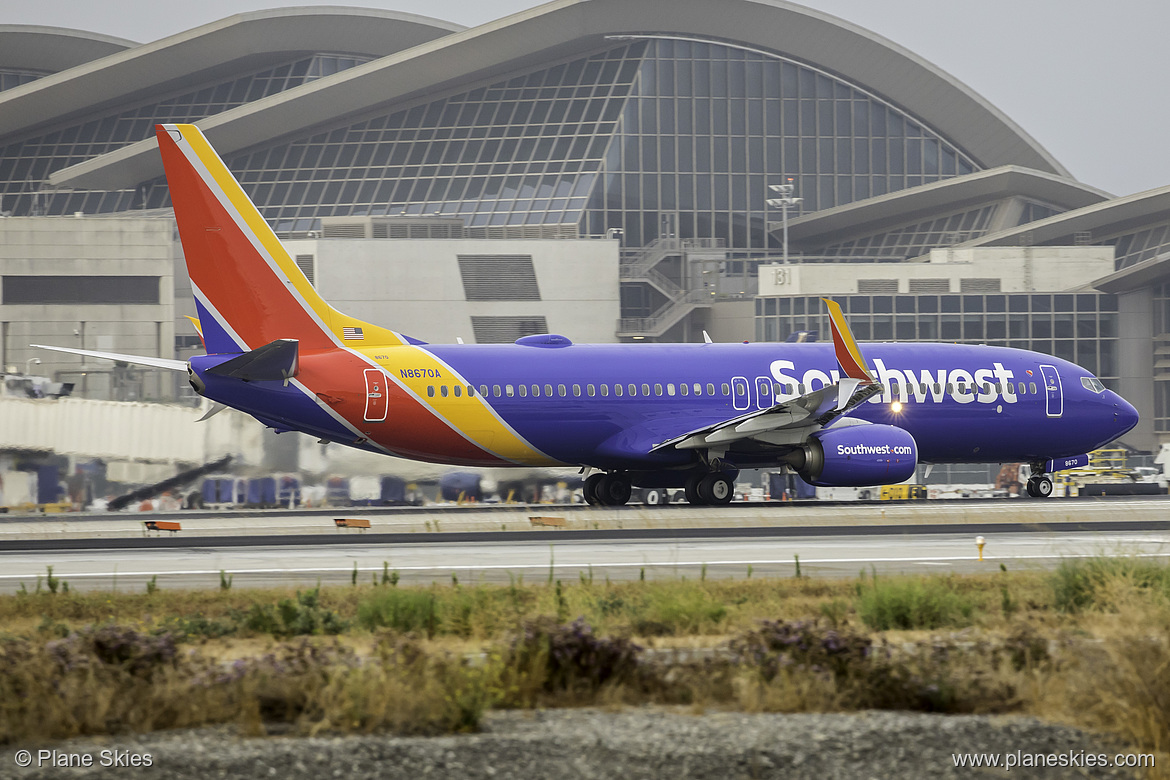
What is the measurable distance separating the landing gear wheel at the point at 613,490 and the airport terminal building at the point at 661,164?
30.1 metres

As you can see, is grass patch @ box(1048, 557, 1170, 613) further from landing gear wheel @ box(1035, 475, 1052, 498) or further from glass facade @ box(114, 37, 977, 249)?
glass facade @ box(114, 37, 977, 249)

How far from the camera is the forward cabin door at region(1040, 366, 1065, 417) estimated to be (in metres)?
36.2

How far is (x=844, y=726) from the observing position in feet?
33.0

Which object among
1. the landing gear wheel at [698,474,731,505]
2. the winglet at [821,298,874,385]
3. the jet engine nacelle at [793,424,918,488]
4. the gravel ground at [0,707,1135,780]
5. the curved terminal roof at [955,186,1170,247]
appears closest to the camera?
the gravel ground at [0,707,1135,780]

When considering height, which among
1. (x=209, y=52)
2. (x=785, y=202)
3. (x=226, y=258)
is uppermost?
(x=209, y=52)

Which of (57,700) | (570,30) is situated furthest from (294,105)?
(57,700)

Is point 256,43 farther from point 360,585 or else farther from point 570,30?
point 360,585

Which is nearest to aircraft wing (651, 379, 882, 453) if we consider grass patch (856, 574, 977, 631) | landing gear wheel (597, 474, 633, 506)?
landing gear wheel (597, 474, 633, 506)

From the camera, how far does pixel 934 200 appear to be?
277 ft

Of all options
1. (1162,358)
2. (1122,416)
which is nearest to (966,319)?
(1162,358)

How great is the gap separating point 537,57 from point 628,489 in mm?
56716

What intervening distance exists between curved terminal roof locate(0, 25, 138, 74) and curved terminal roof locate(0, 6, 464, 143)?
9.32m

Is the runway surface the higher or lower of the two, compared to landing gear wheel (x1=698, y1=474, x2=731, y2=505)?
lower
